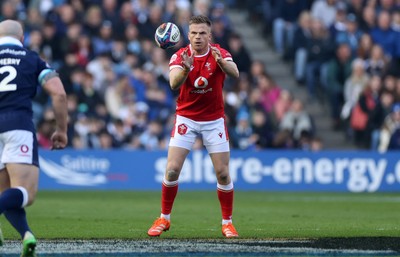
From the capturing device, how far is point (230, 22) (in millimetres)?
31750

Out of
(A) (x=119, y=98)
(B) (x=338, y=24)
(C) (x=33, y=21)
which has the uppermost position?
(C) (x=33, y=21)

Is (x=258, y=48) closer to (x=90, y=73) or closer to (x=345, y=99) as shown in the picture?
(x=345, y=99)

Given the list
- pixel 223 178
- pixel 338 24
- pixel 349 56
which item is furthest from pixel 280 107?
pixel 223 178

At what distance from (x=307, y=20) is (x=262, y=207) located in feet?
37.7

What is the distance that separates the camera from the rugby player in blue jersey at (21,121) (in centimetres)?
995

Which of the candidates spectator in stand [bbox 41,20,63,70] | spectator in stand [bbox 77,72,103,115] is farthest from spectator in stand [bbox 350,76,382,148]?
spectator in stand [bbox 41,20,63,70]

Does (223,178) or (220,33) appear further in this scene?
(220,33)

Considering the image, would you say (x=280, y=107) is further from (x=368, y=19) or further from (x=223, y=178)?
(x=223, y=178)

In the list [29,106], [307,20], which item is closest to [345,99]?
[307,20]

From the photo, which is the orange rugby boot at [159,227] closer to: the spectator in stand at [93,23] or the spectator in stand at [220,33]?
the spectator in stand at [93,23]

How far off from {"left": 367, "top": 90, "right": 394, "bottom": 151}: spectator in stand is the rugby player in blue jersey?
1739 cm

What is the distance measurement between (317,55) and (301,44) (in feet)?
2.59

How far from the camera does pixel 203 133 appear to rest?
1280 cm

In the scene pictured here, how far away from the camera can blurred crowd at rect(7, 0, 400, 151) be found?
25.0m
